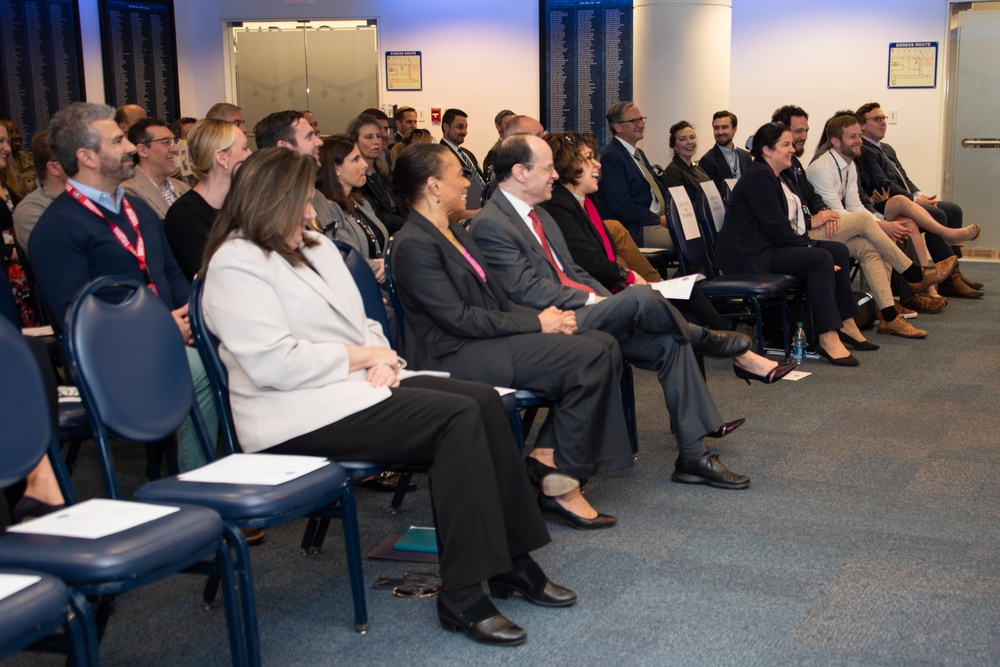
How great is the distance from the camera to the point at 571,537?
A: 11.0 feet

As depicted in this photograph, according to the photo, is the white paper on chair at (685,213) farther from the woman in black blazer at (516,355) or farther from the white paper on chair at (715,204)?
the woman in black blazer at (516,355)

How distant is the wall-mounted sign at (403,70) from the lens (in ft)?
35.1

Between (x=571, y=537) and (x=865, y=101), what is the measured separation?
771 centimetres

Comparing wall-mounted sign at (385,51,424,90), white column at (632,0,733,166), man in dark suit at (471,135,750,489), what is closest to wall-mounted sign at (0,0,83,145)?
wall-mounted sign at (385,51,424,90)

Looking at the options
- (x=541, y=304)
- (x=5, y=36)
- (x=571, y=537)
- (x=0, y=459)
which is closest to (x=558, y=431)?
(x=571, y=537)

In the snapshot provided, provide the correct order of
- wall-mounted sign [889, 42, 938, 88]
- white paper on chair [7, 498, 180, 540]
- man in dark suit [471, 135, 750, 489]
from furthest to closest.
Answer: wall-mounted sign [889, 42, 938, 88] → man in dark suit [471, 135, 750, 489] → white paper on chair [7, 498, 180, 540]

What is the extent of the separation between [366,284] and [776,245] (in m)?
3.42

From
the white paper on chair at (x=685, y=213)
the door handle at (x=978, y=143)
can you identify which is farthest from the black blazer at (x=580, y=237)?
the door handle at (x=978, y=143)

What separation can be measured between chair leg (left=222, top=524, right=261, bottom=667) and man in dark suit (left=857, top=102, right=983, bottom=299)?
671 cm

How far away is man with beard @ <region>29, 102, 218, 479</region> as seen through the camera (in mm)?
3332

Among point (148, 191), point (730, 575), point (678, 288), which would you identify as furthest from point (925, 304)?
point (148, 191)

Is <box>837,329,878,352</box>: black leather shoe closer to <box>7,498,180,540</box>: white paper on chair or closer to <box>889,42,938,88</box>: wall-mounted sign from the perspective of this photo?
<box>889,42,938,88</box>: wall-mounted sign

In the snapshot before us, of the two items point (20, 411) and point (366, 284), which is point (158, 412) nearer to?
point (20, 411)

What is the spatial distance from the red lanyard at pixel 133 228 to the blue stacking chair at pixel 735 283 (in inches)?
118
